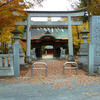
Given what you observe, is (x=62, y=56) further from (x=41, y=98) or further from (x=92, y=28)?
(x=41, y=98)

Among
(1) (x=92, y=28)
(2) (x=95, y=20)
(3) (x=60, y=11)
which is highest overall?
(3) (x=60, y=11)

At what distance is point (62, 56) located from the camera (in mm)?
22312

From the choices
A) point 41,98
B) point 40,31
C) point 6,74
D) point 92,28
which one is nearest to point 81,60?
point 92,28

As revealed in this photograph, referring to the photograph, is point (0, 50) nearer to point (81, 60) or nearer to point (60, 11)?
point (60, 11)

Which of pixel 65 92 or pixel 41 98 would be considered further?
pixel 65 92

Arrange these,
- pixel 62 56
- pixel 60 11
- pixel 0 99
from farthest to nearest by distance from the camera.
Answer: pixel 62 56
pixel 60 11
pixel 0 99

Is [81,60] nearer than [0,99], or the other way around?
[0,99]

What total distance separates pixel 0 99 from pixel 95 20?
739 centimetres

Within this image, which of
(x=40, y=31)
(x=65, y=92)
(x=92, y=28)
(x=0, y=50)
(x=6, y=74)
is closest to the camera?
(x=65, y=92)

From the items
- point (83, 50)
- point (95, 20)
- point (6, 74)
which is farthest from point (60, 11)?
point (6, 74)

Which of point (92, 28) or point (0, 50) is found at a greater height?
point (92, 28)

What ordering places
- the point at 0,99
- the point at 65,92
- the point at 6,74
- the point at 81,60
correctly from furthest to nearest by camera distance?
the point at 81,60
the point at 6,74
the point at 65,92
the point at 0,99

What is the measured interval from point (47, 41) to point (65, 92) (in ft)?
63.1

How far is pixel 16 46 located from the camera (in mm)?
7152
